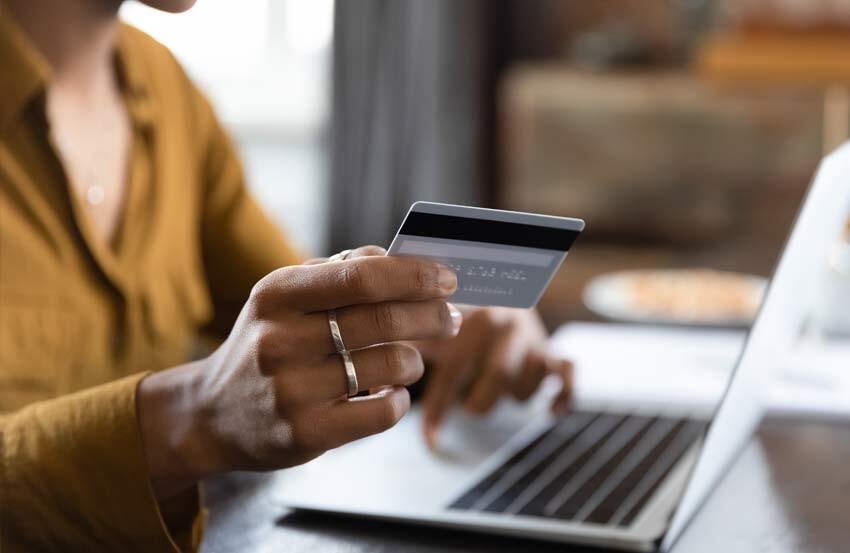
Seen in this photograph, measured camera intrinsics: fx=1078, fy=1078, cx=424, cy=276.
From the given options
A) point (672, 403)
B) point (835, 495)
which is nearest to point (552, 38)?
point (672, 403)

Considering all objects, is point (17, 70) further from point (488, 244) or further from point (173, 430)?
point (488, 244)

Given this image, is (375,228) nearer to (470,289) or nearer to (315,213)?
(315,213)

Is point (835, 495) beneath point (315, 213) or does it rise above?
above

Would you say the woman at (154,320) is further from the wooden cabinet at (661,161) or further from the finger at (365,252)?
the wooden cabinet at (661,161)

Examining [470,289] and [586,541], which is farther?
[586,541]

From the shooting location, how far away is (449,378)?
0.94 metres

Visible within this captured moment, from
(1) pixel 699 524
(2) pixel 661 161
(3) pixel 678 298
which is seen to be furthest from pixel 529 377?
(2) pixel 661 161

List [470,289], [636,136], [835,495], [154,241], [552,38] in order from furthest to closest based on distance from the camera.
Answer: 1. [552,38]
2. [636,136]
3. [154,241]
4. [835,495]
5. [470,289]

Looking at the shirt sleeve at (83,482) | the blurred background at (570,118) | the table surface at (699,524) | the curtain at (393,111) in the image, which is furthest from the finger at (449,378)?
the curtain at (393,111)

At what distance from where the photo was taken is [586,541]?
26.8 inches

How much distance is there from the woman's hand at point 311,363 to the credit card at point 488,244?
1 cm

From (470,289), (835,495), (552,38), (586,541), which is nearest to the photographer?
(470,289)

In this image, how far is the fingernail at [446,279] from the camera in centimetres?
54

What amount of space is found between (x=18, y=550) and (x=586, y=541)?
1.14 feet
